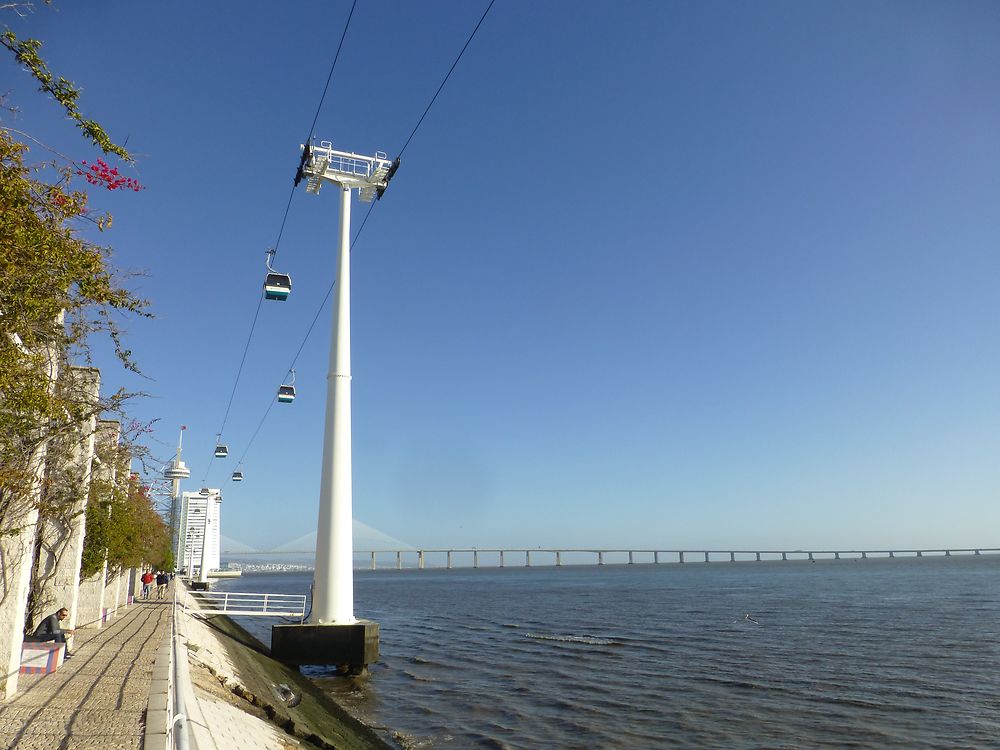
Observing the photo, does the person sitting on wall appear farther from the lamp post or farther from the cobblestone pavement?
the lamp post

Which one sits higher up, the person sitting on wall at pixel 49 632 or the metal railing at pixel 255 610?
the person sitting on wall at pixel 49 632

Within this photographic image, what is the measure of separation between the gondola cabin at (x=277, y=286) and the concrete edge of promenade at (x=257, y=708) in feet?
39.4

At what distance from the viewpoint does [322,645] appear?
22.2 metres

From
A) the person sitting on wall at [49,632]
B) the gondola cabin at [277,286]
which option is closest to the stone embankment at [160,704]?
the person sitting on wall at [49,632]

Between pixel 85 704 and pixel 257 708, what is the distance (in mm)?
4321

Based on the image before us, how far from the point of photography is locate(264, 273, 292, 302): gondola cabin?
25070 mm

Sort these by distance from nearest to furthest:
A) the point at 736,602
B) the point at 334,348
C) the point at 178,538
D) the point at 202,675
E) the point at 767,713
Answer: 1. the point at 202,675
2. the point at 767,713
3. the point at 334,348
4. the point at 736,602
5. the point at 178,538

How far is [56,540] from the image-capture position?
1653 centimetres

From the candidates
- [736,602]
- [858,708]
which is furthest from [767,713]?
[736,602]

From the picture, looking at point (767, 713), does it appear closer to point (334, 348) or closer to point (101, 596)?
point (334, 348)

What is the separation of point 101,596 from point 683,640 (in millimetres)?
28430

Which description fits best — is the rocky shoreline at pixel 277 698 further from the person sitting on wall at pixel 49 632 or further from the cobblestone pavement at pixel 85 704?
the person sitting on wall at pixel 49 632

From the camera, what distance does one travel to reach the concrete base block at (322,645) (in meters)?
22.1

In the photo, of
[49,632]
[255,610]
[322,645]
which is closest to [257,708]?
[49,632]
